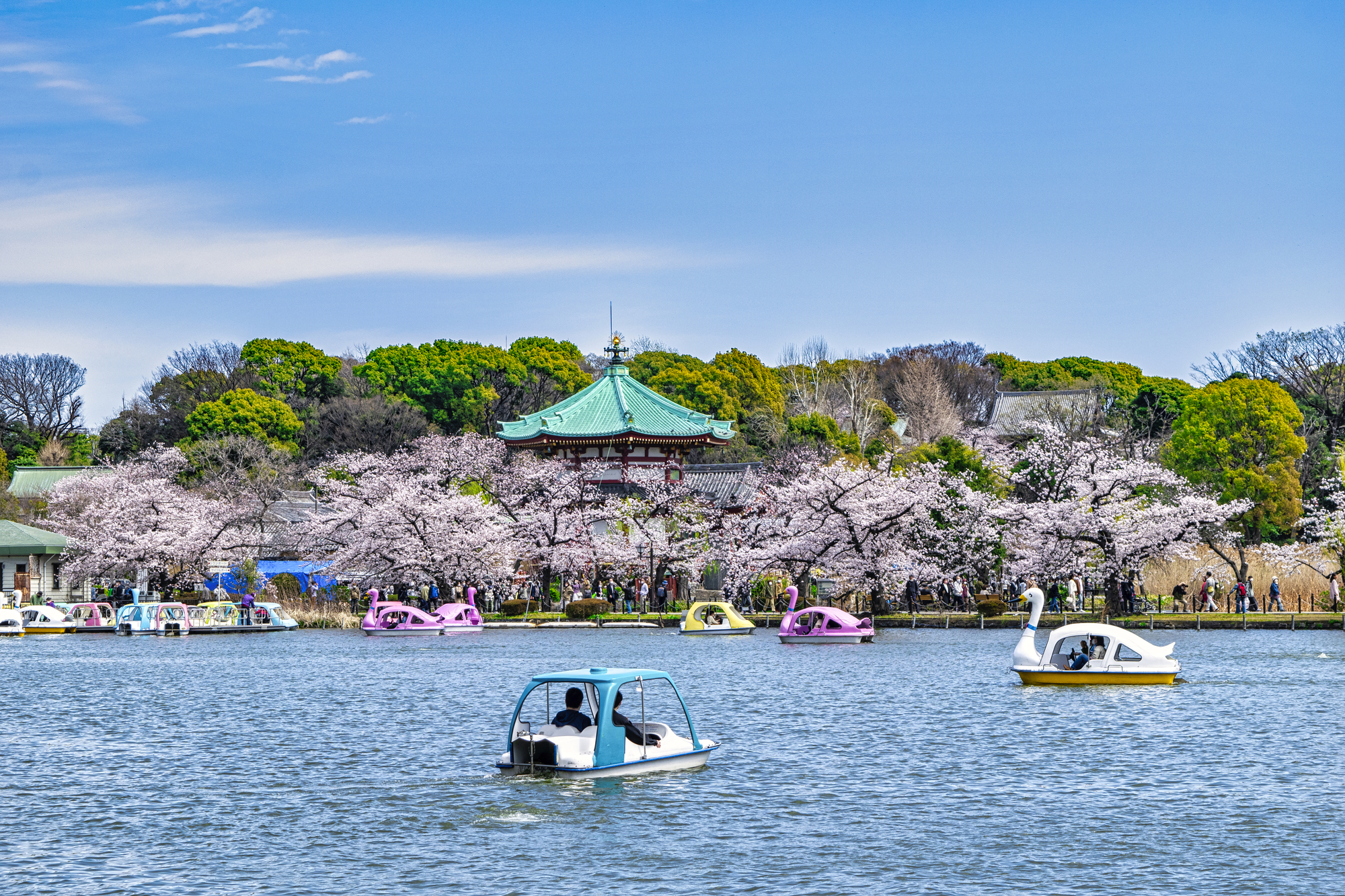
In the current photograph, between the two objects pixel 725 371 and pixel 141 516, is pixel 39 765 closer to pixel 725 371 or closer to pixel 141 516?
pixel 141 516

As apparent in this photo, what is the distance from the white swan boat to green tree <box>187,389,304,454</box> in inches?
2735

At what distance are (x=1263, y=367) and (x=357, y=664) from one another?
69814 mm

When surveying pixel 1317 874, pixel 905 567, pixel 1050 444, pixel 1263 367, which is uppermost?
pixel 1263 367

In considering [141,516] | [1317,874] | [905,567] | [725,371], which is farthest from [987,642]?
[725,371]

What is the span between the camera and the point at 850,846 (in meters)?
19.7

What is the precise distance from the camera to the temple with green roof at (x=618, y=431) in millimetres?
87125

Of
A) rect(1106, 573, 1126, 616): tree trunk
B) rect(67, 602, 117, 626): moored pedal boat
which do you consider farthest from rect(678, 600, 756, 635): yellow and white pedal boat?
rect(67, 602, 117, 626): moored pedal boat

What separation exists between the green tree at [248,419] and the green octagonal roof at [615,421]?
1950 cm

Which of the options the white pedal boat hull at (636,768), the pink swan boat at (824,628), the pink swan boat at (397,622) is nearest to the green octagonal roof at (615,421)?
the pink swan boat at (397,622)

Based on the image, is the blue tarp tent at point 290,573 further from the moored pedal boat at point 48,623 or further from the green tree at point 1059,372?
the green tree at point 1059,372

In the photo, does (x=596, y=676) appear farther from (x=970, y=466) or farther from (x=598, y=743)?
(x=970, y=466)

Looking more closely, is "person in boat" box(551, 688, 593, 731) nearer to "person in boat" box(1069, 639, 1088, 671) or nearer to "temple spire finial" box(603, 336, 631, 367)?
"person in boat" box(1069, 639, 1088, 671)

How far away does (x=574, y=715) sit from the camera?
78.5 ft

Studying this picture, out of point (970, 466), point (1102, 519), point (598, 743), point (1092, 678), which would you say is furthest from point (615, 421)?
point (598, 743)
